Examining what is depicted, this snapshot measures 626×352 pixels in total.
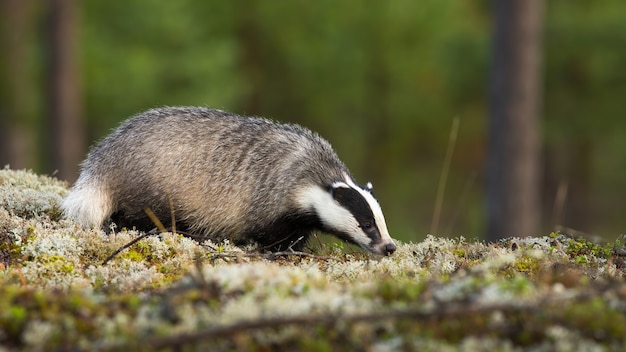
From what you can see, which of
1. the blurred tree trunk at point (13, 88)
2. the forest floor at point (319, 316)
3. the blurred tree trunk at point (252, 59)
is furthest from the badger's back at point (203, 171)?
the blurred tree trunk at point (252, 59)

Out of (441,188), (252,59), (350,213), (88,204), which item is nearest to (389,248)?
(350,213)

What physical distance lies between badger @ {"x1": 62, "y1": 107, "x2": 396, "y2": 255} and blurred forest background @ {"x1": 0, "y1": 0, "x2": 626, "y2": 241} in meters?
11.7

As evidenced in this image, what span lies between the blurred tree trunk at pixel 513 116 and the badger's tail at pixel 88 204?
311 inches

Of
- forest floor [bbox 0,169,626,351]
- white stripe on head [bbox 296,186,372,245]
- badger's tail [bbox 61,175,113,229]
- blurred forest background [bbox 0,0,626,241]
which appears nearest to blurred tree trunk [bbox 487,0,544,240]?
blurred forest background [bbox 0,0,626,241]

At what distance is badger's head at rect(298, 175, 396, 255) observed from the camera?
593 centimetres

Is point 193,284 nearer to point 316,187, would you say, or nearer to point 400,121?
point 316,187

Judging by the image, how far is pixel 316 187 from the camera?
6.43m

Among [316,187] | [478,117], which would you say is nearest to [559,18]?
[478,117]

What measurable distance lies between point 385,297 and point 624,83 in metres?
19.9

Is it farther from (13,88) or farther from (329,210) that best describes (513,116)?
(13,88)

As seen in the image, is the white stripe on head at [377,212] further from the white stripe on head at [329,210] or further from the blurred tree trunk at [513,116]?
the blurred tree trunk at [513,116]

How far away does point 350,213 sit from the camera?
242 inches

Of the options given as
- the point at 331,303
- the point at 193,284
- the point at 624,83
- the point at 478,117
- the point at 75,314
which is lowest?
the point at 75,314

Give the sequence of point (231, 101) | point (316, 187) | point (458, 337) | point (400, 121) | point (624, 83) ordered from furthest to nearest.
A: point (400, 121)
point (231, 101)
point (624, 83)
point (316, 187)
point (458, 337)
